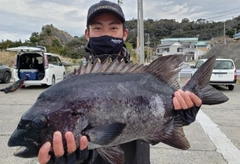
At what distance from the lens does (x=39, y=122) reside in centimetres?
135

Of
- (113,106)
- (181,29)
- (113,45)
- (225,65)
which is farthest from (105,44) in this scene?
(181,29)

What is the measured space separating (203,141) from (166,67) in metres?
3.68

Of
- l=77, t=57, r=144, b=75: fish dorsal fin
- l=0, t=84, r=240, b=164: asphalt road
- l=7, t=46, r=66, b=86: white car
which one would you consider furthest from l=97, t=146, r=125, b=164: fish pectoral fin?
l=7, t=46, r=66, b=86: white car

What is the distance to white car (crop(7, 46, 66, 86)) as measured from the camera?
1255cm

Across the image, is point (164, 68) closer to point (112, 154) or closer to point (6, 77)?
point (112, 154)

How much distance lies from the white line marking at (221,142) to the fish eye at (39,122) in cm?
349

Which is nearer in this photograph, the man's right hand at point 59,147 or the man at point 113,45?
the man's right hand at point 59,147

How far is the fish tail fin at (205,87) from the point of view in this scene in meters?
1.71

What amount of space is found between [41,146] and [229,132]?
513 cm

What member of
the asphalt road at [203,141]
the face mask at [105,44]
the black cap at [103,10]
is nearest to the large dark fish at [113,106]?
→ the face mask at [105,44]

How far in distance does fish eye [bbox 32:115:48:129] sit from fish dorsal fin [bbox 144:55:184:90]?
2.44ft

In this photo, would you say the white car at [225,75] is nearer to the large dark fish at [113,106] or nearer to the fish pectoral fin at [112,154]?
the large dark fish at [113,106]

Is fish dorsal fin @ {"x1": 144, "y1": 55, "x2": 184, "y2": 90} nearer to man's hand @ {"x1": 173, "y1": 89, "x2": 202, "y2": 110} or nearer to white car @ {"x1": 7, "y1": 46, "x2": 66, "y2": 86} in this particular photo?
man's hand @ {"x1": 173, "y1": 89, "x2": 202, "y2": 110}

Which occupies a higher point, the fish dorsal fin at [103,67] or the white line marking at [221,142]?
the fish dorsal fin at [103,67]
